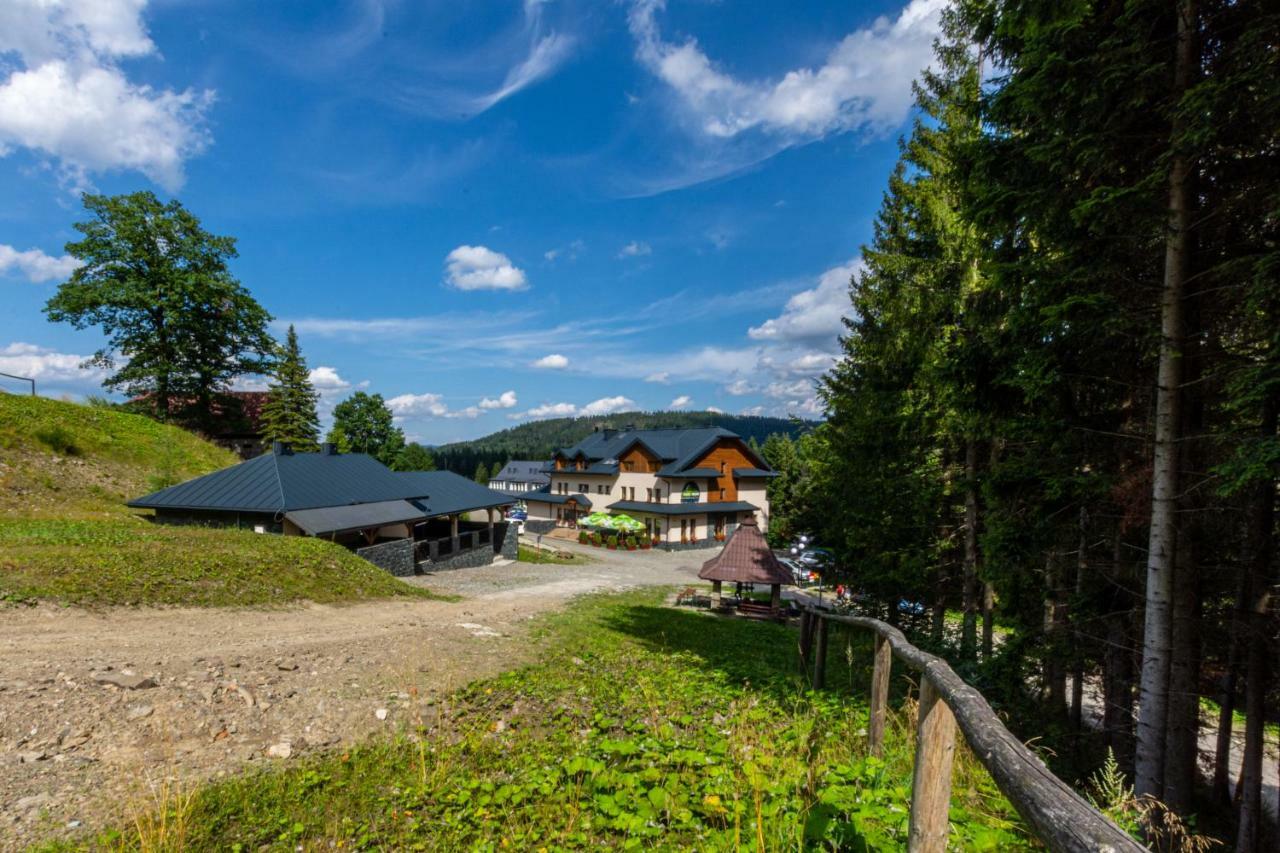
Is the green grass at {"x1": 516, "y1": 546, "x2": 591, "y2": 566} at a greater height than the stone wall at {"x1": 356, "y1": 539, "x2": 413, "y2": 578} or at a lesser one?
lesser

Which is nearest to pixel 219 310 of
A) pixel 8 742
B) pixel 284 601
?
pixel 284 601

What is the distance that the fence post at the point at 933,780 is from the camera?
2395 millimetres

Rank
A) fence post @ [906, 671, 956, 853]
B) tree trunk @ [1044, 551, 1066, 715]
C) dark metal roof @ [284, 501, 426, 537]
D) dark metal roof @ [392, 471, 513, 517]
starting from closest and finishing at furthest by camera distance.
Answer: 1. fence post @ [906, 671, 956, 853]
2. tree trunk @ [1044, 551, 1066, 715]
3. dark metal roof @ [284, 501, 426, 537]
4. dark metal roof @ [392, 471, 513, 517]

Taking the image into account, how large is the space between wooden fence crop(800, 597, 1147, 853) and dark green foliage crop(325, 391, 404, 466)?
68.8 metres

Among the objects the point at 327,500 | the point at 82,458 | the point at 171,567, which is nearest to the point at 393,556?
the point at 327,500

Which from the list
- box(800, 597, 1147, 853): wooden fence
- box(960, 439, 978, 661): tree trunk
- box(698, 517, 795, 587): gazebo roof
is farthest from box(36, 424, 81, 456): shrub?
box(960, 439, 978, 661): tree trunk

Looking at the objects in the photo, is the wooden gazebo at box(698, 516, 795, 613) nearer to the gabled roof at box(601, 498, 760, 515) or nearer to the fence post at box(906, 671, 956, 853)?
the fence post at box(906, 671, 956, 853)

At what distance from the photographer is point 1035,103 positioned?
21.2 feet

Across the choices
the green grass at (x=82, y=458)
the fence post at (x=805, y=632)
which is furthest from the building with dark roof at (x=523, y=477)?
the fence post at (x=805, y=632)

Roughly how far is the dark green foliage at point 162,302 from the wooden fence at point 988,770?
143 feet

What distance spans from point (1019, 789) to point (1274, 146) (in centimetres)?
810

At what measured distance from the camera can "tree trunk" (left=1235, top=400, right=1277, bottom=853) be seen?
6430 mm

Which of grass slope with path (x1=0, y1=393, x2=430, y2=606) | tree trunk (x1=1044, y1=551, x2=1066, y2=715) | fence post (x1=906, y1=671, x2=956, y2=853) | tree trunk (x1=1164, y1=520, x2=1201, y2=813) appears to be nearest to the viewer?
fence post (x1=906, y1=671, x2=956, y2=853)

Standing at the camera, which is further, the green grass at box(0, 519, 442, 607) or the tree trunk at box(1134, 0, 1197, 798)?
the green grass at box(0, 519, 442, 607)
